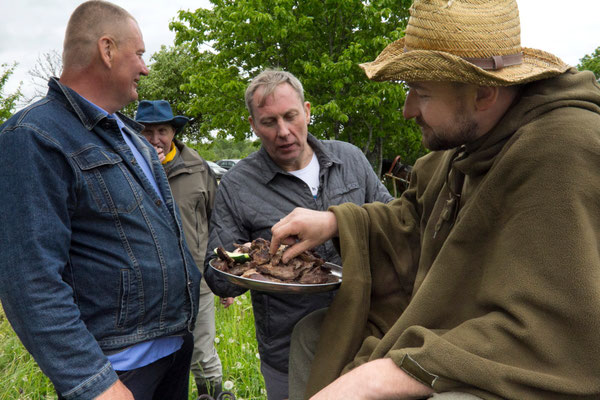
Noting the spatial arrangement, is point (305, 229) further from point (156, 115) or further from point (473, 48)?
point (156, 115)

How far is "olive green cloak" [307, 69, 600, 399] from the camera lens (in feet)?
4.14

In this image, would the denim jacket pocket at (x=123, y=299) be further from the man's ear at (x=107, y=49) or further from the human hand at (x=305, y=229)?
the man's ear at (x=107, y=49)

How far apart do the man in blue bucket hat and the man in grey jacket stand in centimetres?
168

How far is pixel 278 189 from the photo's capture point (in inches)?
121

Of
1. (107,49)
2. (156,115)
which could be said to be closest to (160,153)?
(156,115)

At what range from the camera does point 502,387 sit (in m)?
1.27

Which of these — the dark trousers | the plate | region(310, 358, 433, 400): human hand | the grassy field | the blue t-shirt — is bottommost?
the grassy field

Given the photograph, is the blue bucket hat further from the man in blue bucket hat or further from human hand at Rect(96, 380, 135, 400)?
human hand at Rect(96, 380, 135, 400)

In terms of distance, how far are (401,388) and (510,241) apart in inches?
21.9

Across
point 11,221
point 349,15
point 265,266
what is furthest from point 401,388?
point 349,15

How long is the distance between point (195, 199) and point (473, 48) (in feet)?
12.3

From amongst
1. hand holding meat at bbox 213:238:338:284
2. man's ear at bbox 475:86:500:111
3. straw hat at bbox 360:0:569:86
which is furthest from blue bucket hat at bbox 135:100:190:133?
man's ear at bbox 475:86:500:111

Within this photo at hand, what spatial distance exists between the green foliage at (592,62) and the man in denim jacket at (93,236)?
44.4 metres

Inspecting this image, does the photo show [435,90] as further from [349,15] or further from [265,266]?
[349,15]
